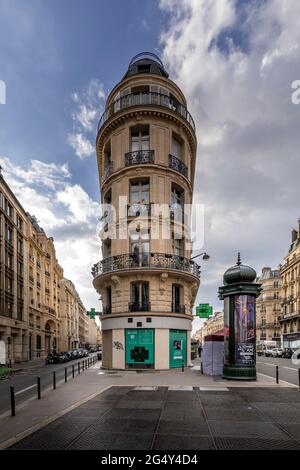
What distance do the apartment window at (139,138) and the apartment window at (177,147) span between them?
83.6 inches

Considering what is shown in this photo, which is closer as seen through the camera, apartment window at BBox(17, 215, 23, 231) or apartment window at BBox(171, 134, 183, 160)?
apartment window at BBox(171, 134, 183, 160)

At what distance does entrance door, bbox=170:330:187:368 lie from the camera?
71.1ft

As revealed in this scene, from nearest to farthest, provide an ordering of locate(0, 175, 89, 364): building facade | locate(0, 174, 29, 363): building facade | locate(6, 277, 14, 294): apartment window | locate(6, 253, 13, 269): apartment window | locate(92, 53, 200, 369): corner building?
locate(92, 53, 200, 369): corner building < locate(0, 174, 29, 363): building facade < locate(0, 175, 89, 364): building facade < locate(6, 277, 14, 294): apartment window < locate(6, 253, 13, 269): apartment window

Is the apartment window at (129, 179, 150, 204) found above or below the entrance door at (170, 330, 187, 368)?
above

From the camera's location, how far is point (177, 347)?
22.2 m

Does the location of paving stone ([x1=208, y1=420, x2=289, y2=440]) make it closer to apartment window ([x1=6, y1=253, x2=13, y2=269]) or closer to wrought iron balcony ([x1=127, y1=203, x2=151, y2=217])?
wrought iron balcony ([x1=127, y1=203, x2=151, y2=217])

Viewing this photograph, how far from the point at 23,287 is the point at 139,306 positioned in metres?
26.7

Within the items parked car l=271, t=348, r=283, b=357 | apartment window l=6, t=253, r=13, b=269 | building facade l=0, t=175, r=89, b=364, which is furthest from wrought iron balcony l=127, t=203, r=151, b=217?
parked car l=271, t=348, r=283, b=357

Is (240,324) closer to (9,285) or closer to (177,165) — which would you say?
(177,165)

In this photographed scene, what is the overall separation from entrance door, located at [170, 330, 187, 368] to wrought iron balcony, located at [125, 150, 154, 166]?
11492 mm

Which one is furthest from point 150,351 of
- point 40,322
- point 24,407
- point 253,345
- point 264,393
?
point 40,322

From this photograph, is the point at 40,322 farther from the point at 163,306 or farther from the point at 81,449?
the point at 81,449

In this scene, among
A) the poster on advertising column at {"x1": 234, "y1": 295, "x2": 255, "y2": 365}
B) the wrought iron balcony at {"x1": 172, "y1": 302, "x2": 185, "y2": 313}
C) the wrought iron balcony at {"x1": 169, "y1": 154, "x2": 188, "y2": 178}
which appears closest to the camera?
the poster on advertising column at {"x1": 234, "y1": 295, "x2": 255, "y2": 365}

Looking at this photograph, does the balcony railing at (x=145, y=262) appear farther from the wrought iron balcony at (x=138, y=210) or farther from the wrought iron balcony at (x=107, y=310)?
the wrought iron balcony at (x=138, y=210)
